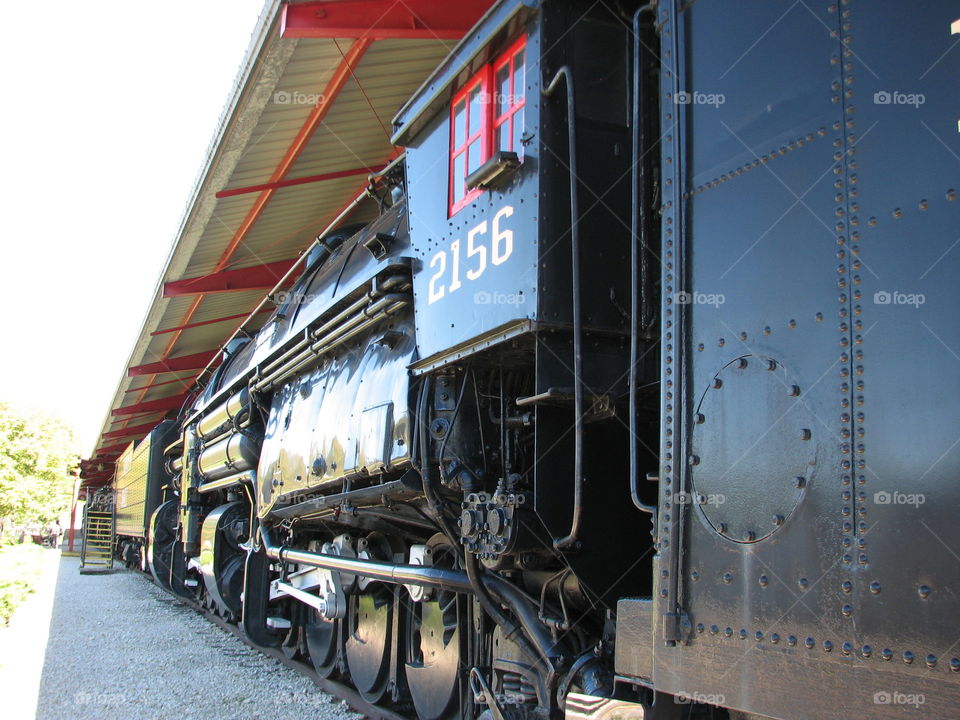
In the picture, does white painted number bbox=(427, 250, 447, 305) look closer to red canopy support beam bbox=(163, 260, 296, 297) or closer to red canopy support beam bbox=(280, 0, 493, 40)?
red canopy support beam bbox=(280, 0, 493, 40)

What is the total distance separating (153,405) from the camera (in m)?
27.0

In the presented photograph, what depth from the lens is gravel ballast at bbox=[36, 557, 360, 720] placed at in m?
6.92

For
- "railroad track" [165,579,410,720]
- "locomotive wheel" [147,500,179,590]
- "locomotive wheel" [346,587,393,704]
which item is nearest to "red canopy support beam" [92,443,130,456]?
"locomotive wheel" [147,500,179,590]

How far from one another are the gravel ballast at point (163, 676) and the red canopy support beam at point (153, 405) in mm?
13185

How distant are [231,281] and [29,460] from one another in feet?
95.9

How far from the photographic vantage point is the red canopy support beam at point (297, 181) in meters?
9.97

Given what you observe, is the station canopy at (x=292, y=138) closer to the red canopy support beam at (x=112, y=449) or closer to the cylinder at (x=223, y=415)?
the cylinder at (x=223, y=415)

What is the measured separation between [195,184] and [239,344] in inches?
161

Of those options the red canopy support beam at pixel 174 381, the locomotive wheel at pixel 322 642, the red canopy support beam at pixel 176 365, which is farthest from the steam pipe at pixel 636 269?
the red canopy support beam at pixel 174 381

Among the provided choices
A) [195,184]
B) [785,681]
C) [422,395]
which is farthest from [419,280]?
[195,184]

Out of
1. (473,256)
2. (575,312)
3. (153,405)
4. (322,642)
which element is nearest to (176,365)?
(153,405)

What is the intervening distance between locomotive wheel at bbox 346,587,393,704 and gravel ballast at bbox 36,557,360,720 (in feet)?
0.87

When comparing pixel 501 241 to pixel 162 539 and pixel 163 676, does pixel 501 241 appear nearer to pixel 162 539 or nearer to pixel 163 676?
pixel 163 676

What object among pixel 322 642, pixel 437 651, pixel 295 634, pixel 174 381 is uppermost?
pixel 174 381
